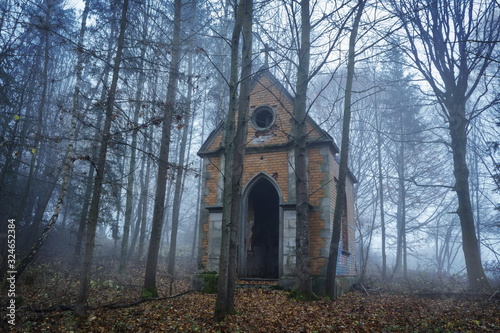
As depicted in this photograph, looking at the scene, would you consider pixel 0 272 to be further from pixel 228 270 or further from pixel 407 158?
pixel 407 158

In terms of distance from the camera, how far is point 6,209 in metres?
14.4

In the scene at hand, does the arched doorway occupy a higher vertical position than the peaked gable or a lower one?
lower

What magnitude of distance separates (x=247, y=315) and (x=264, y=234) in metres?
8.04

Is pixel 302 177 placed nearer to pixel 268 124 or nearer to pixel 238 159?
pixel 238 159

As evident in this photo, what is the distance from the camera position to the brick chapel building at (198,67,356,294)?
1036cm

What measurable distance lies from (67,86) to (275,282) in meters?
21.7

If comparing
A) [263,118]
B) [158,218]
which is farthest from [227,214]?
[263,118]

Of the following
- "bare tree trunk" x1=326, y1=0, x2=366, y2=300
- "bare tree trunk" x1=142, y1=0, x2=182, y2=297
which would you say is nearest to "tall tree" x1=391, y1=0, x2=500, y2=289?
"bare tree trunk" x1=326, y1=0, x2=366, y2=300

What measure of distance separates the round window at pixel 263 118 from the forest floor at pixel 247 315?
5608mm

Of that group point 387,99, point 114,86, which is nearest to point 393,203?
point 387,99

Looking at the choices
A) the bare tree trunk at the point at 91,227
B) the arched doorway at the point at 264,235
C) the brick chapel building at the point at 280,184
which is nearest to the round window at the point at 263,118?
the brick chapel building at the point at 280,184

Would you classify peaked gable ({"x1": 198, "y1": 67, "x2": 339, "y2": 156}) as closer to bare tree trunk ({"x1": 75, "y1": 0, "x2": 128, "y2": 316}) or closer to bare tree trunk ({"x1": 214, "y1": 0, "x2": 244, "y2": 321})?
bare tree trunk ({"x1": 214, "y1": 0, "x2": 244, "y2": 321})

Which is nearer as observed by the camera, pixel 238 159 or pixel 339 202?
pixel 238 159

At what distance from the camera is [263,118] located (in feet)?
41.4
